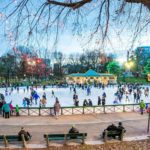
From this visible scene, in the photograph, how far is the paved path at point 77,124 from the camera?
1637 centimetres

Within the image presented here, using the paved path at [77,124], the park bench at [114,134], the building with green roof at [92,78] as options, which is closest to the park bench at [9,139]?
the paved path at [77,124]

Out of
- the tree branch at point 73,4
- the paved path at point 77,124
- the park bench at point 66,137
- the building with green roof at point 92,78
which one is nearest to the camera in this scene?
the tree branch at point 73,4

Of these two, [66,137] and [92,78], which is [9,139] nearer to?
[66,137]

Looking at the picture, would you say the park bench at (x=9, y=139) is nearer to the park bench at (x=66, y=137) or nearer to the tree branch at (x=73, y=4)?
the park bench at (x=66, y=137)

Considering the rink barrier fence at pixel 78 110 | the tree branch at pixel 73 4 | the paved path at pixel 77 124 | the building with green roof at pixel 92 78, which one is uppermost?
the tree branch at pixel 73 4

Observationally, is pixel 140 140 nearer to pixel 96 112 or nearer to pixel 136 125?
pixel 136 125

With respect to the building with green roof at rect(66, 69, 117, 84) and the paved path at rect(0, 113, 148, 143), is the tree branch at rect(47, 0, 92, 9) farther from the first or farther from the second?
the building with green roof at rect(66, 69, 117, 84)

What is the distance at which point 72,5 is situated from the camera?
6.93m

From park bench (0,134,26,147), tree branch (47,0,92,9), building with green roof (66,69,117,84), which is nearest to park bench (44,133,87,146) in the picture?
park bench (0,134,26,147)

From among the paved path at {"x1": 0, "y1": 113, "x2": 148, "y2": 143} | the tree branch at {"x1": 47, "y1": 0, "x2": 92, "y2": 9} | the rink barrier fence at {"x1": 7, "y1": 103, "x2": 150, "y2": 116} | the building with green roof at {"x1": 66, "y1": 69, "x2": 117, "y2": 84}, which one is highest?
the tree branch at {"x1": 47, "y1": 0, "x2": 92, "y2": 9}

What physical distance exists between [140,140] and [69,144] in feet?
9.39

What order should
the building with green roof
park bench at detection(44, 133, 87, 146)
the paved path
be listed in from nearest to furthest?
park bench at detection(44, 133, 87, 146), the paved path, the building with green roof

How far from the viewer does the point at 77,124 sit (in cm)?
1883

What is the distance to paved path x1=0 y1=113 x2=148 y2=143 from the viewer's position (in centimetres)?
1637
